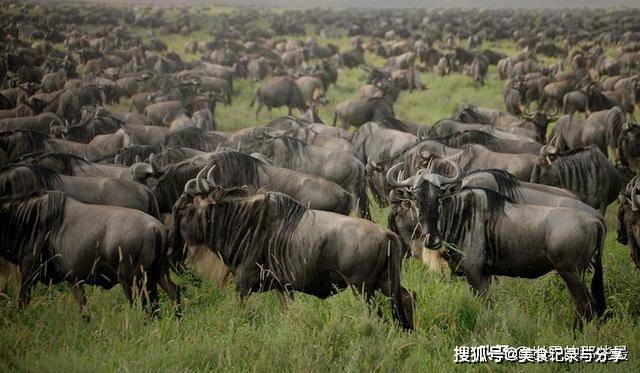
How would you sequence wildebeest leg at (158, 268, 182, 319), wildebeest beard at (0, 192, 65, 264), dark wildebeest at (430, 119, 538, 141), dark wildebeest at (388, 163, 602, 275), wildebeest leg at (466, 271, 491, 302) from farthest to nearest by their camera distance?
dark wildebeest at (430, 119, 538, 141) → dark wildebeest at (388, 163, 602, 275) → wildebeest leg at (466, 271, 491, 302) → wildebeest leg at (158, 268, 182, 319) → wildebeest beard at (0, 192, 65, 264)

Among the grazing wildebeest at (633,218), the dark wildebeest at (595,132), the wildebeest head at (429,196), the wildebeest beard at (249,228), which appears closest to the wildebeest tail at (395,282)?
the wildebeest head at (429,196)

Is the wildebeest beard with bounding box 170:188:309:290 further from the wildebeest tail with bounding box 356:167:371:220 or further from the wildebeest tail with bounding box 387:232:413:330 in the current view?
the wildebeest tail with bounding box 356:167:371:220

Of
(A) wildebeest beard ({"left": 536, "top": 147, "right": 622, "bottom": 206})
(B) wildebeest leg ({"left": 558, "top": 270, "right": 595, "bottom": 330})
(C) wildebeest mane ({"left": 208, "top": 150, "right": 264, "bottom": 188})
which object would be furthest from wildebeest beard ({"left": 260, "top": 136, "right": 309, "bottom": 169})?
(B) wildebeest leg ({"left": 558, "top": 270, "right": 595, "bottom": 330})

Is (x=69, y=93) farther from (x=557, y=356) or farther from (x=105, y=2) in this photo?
(x=105, y=2)

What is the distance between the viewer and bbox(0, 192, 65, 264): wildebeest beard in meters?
4.59

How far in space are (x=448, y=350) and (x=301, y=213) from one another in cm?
150

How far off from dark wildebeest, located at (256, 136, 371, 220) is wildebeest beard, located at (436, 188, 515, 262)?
282 centimetres

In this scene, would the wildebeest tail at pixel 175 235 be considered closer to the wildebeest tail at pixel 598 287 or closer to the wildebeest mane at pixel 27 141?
the wildebeest tail at pixel 598 287

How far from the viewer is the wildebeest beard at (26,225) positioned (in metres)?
4.59

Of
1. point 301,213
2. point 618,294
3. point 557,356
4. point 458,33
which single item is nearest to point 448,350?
point 557,356

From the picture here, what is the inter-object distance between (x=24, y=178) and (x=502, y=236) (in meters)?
4.47

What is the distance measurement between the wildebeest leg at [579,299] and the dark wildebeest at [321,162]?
341cm

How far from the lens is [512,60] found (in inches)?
875

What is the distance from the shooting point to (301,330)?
4016 millimetres
